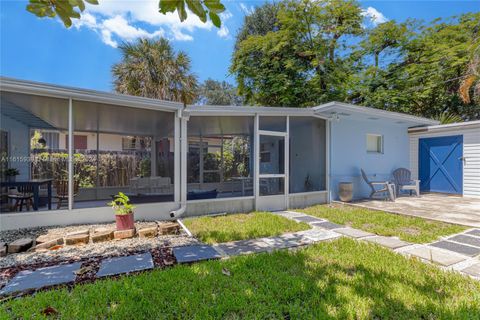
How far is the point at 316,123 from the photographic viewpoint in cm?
858

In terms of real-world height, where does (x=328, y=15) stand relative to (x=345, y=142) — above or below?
above

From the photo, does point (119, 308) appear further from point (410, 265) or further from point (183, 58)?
point (183, 58)

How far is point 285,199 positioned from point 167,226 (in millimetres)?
3723

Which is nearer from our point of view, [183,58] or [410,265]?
[410,265]

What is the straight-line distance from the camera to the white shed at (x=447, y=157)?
351 inches

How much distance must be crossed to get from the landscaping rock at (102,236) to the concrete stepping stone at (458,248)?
5837 millimetres

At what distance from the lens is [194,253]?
13.3 feet

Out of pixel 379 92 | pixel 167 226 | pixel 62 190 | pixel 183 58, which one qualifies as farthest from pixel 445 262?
pixel 379 92

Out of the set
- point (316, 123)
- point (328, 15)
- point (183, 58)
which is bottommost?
point (316, 123)

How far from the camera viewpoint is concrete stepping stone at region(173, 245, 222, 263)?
3.85 meters

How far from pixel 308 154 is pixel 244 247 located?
5.32 m

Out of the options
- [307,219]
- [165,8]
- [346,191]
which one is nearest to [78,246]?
[165,8]

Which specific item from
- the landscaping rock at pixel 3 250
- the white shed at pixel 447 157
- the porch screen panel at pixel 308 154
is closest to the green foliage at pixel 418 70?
the white shed at pixel 447 157

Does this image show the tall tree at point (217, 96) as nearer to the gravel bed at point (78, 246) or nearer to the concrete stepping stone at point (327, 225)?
the concrete stepping stone at point (327, 225)
